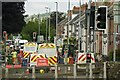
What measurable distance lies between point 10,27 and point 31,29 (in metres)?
68.7

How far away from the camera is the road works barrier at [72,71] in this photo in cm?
1967

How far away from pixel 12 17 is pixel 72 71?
35670 mm

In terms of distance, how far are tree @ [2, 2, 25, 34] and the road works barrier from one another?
3244 centimetres

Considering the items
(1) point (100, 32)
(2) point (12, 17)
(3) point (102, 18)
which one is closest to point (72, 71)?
(3) point (102, 18)

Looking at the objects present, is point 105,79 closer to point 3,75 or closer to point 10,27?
point 3,75

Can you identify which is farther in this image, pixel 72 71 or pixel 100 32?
pixel 100 32

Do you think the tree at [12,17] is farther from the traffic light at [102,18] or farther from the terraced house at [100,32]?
the traffic light at [102,18]

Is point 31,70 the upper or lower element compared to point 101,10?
lower

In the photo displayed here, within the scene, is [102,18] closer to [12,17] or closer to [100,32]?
[100,32]

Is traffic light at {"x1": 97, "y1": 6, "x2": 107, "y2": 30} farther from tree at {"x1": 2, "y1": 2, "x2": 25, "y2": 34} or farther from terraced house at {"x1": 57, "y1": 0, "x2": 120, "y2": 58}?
tree at {"x1": 2, "y1": 2, "x2": 25, "y2": 34}

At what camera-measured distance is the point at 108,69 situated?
21.5m

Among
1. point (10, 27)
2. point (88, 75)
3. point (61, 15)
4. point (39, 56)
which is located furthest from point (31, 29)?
point (88, 75)

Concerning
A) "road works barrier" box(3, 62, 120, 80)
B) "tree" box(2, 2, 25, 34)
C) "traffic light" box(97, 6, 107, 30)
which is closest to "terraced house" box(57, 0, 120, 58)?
"traffic light" box(97, 6, 107, 30)

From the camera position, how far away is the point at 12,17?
56.4 metres
